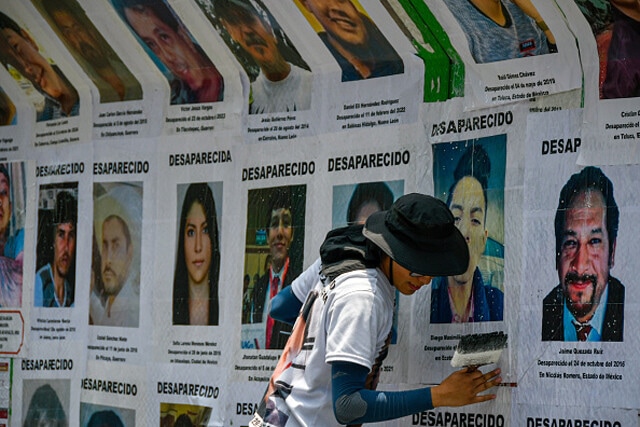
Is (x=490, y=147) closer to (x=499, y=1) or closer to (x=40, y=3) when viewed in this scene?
(x=499, y=1)

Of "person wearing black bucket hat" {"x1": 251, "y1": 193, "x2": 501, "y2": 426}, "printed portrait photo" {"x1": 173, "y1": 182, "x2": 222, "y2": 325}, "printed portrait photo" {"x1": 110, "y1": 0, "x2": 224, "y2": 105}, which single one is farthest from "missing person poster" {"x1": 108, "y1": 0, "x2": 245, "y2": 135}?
"person wearing black bucket hat" {"x1": 251, "y1": 193, "x2": 501, "y2": 426}

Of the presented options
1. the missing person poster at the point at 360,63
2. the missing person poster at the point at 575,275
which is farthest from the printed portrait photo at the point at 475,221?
the missing person poster at the point at 360,63

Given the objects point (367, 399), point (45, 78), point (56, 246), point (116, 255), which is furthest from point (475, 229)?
point (45, 78)

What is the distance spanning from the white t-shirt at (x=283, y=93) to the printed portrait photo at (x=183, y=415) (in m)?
1.08

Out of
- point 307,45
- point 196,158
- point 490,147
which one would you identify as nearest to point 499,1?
point 490,147

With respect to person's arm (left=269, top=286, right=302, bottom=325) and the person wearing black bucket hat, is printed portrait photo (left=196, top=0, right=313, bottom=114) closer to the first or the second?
person's arm (left=269, top=286, right=302, bottom=325)

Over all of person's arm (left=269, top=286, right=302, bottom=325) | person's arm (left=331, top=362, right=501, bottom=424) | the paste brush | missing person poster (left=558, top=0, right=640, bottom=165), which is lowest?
person's arm (left=331, top=362, right=501, bottom=424)

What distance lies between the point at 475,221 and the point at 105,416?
1.81 m

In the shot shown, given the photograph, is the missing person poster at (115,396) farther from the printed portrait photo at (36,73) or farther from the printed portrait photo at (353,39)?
the printed portrait photo at (353,39)

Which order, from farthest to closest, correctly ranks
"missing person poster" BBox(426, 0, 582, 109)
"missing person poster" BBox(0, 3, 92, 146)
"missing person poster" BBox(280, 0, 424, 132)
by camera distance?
"missing person poster" BBox(0, 3, 92, 146) < "missing person poster" BBox(280, 0, 424, 132) < "missing person poster" BBox(426, 0, 582, 109)

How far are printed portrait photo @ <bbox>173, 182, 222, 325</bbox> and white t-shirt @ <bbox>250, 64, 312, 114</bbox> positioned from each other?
338 millimetres

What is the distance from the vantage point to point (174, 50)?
492cm

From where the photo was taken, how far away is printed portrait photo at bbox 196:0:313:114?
15.1 feet

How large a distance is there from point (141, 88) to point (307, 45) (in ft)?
2.80
